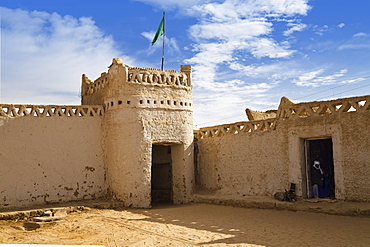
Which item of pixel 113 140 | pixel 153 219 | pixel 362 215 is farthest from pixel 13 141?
pixel 362 215

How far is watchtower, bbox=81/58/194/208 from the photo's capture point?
13.4m

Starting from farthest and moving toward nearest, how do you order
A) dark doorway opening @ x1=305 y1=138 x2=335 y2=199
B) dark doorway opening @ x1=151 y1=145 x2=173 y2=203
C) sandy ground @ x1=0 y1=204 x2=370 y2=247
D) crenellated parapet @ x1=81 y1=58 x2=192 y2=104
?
dark doorway opening @ x1=151 y1=145 x2=173 y2=203 < crenellated parapet @ x1=81 y1=58 x2=192 y2=104 < dark doorway opening @ x1=305 y1=138 x2=335 y2=199 < sandy ground @ x1=0 y1=204 x2=370 y2=247

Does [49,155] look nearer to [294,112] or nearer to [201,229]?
[201,229]

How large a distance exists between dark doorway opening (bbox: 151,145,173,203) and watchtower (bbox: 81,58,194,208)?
8.03 ft

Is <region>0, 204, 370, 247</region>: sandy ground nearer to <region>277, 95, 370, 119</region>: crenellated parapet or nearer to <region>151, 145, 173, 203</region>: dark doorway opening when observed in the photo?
<region>277, 95, 370, 119</region>: crenellated parapet

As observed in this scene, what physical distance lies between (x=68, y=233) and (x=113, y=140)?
4879mm

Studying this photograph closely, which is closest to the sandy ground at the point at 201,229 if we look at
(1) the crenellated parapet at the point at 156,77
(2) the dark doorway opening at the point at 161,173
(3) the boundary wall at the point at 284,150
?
(3) the boundary wall at the point at 284,150

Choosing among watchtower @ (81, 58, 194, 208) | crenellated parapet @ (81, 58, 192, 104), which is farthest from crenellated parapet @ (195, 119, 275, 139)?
crenellated parapet @ (81, 58, 192, 104)

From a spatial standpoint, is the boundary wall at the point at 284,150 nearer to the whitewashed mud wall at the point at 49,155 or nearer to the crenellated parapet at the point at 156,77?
the crenellated parapet at the point at 156,77

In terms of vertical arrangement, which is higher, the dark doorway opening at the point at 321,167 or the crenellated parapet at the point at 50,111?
the crenellated parapet at the point at 50,111

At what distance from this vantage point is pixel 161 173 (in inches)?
696

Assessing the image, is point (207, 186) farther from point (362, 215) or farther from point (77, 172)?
point (362, 215)

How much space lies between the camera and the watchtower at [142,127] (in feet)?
43.9

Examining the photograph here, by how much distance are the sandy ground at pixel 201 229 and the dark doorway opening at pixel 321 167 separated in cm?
158
